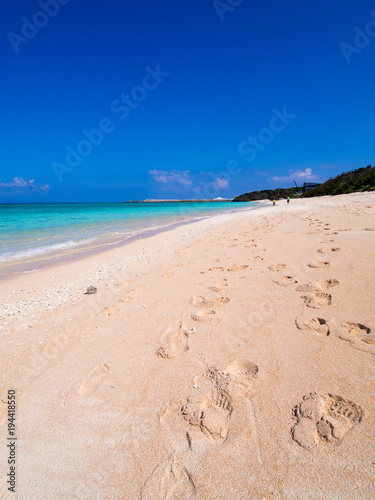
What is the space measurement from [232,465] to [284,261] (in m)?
3.07

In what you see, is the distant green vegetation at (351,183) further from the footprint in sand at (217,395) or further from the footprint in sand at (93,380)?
the footprint in sand at (93,380)

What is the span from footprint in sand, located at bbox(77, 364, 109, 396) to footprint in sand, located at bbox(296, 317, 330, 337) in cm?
170

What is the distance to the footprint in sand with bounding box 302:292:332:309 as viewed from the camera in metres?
2.35

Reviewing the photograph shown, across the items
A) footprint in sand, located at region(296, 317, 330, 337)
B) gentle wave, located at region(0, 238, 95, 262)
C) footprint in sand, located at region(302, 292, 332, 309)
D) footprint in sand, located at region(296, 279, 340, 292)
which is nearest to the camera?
footprint in sand, located at region(296, 317, 330, 337)

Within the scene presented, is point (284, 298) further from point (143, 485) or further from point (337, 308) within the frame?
point (143, 485)

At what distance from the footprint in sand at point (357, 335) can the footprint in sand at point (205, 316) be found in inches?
42.1

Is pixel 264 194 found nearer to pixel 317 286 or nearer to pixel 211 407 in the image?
pixel 317 286

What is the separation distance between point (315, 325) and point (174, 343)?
1.26 metres

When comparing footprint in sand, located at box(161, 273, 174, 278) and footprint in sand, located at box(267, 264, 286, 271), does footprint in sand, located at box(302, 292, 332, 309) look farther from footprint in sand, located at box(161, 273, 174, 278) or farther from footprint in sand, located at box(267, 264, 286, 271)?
footprint in sand, located at box(161, 273, 174, 278)

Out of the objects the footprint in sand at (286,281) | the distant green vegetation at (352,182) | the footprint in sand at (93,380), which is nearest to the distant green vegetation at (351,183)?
the distant green vegetation at (352,182)

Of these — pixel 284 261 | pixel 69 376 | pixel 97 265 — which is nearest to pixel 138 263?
pixel 97 265

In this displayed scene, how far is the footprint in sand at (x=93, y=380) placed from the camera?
5.80 feet

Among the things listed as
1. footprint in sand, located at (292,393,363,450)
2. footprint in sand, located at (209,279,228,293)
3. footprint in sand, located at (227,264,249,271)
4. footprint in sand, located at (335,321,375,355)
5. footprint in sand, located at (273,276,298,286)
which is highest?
footprint in sand, located at (273,276,298,286)

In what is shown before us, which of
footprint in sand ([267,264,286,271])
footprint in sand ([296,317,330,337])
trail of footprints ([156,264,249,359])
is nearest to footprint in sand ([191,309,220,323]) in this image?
trail of footprints ([156,264,249,359])
